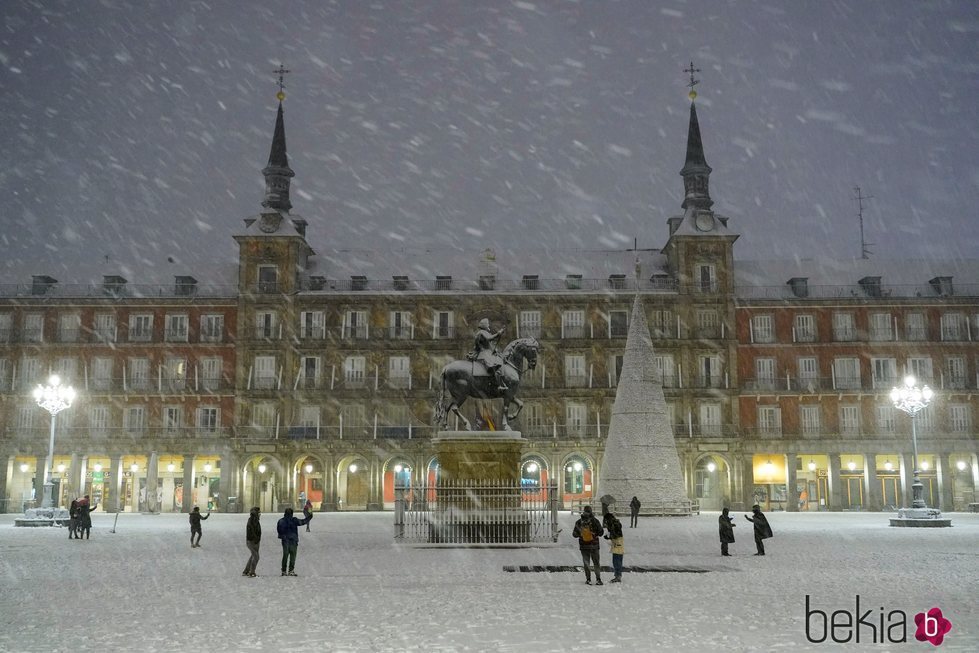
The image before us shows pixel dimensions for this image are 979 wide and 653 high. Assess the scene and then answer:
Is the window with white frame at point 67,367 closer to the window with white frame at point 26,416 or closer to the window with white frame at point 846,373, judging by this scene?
the window with white frame at point 26,416

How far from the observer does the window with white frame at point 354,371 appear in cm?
5825

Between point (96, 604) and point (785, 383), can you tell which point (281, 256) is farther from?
point (96, 604)

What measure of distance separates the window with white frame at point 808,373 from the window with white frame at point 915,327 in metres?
5.95

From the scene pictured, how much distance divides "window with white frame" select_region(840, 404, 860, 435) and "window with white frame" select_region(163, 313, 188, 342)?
40775mm

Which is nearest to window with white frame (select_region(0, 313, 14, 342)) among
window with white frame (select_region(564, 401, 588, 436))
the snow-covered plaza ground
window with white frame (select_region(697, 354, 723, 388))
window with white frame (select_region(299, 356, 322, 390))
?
window with white frame (select_region(299, 356, 322, 390))

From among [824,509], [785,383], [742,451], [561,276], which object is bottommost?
[824,509]

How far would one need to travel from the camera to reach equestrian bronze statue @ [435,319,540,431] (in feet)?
79.1

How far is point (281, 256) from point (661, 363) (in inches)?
968

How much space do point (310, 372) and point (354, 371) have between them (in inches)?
106

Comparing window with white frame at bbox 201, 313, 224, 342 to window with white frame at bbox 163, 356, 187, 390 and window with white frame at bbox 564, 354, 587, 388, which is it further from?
window with white frame at bbox 564, 354, 587, 388

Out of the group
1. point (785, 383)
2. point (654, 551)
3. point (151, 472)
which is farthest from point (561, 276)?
point (654, 551)

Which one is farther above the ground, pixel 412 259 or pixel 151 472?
pixel 412 259

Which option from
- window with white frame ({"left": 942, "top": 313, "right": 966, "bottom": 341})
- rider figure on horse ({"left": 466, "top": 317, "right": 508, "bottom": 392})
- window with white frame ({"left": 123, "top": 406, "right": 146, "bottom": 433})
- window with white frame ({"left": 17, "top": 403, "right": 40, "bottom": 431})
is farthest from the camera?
window with white frame ({"left": 942, "top": 313, "right": 966, "bottom": 341})

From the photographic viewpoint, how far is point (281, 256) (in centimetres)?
5912
